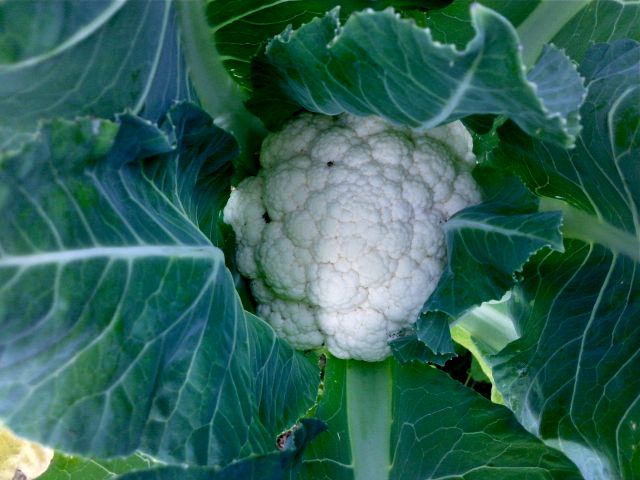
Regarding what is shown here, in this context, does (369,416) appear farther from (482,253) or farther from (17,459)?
(17,459)

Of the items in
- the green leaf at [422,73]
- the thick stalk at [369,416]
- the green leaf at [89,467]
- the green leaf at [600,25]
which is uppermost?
the green leaf at [422,73]

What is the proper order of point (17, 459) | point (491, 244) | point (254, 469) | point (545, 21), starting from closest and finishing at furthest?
point (254, 469) → point (491, 244) → point (545, 21) → point (17, 459)

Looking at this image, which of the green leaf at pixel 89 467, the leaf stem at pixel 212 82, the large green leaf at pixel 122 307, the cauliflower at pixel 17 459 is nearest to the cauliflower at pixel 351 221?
the leaf stem at pixel 212 82

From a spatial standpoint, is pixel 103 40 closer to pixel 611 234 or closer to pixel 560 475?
pixel 611 234

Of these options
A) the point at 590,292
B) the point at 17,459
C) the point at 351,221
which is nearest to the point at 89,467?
the point at 17,459

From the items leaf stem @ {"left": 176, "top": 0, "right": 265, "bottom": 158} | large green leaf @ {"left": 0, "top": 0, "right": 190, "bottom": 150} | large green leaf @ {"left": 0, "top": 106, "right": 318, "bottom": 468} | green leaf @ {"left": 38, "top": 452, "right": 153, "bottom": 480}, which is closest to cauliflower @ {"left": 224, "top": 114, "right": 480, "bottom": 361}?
leaf stem @ {"left": 176, "top": 0, "right": 265, "bottom": 158}

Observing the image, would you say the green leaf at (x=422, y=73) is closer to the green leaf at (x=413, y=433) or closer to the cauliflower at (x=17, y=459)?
the green leaf at (x=413, y=433)

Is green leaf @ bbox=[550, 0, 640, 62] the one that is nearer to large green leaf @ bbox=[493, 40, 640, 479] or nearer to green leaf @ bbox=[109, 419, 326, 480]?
large green leaf @ bbox=[493, 40, 640, 479]
